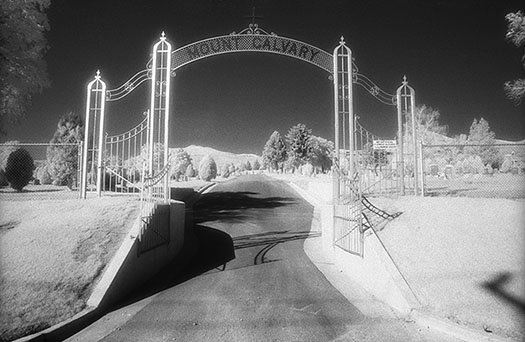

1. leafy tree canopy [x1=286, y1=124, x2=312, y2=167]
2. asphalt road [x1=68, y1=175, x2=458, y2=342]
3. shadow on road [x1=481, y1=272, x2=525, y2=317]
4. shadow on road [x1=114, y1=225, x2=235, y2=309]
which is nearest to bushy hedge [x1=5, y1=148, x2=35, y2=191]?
shadow on road [x1=114, y1=225, x2=235, y2=309]

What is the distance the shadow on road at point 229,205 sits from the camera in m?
18.6

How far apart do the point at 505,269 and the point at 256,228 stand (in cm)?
1049

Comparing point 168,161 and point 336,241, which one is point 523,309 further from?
point 168,161

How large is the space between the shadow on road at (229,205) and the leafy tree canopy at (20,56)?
9061mm

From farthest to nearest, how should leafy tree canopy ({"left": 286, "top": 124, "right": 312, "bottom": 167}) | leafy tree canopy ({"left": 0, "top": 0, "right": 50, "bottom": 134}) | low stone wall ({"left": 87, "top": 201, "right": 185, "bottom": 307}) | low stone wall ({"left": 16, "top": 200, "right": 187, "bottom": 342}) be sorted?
1. leafy tree canopy ({"left": 286, "top": 124, "right": 312, "bottom": 167})
2. leafy tree canopy ({"left": 0, "top": 0, "right": 50, "bottom": 134})
3. low stone wall ({"left": 87, "top": 201, "right": 185, "bottom": 307})
4. low stone wall ({"left": 16, "top": 200, "right": 187, "bottom": 342})

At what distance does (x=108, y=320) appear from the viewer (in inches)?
229

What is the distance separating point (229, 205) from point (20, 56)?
14.5 metres

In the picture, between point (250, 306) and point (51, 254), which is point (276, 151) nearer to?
point (51, 254)

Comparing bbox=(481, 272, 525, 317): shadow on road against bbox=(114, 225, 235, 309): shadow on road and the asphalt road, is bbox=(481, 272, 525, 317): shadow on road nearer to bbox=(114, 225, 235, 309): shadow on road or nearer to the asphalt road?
the asphalt road

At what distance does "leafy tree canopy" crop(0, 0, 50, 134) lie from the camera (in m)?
11.4

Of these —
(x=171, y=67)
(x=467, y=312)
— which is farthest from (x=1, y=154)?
(x=467, y=312)

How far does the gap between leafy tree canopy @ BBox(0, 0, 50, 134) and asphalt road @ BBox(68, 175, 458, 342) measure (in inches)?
348

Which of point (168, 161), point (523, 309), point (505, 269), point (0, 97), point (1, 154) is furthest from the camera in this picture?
point (1, 154)

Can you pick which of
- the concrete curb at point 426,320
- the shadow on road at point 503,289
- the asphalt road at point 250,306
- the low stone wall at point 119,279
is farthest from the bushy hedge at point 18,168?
the shadow on road at point 503,289
